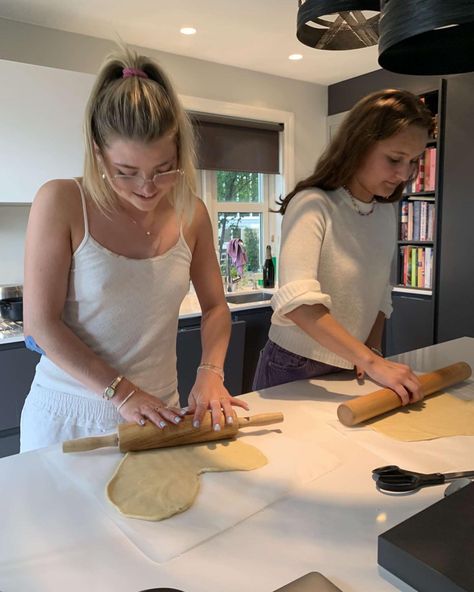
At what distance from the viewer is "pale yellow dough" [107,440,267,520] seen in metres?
0.68

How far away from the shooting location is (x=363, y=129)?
1150 mm

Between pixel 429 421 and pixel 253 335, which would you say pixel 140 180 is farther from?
pixel 253 335

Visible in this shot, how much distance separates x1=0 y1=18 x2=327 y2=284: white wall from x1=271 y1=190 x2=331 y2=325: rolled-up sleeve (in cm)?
97

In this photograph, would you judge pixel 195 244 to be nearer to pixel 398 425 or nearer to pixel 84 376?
pixel 84 376

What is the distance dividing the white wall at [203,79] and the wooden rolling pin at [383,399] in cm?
137

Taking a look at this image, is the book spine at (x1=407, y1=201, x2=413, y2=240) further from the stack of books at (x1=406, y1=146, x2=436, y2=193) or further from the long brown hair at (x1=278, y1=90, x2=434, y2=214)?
the long brown hair at (x1=278, y1=90, x2=434, y2=214)

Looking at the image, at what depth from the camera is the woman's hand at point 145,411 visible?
846 mm

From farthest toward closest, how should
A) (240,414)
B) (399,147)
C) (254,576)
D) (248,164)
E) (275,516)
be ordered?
1. (248,164)
2. (399,147)
3. (240,414)
4. (275,516)
5. (254,576)

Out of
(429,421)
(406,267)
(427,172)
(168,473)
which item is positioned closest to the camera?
(168,473)

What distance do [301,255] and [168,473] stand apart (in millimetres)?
559

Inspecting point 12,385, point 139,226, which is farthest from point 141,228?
point 12,385

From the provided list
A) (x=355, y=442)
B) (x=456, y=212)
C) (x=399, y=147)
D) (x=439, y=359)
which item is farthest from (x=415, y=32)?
(x=456, y=212)

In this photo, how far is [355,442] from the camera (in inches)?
35.1

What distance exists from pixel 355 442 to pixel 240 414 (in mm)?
243
